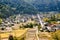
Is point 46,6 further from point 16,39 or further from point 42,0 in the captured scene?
point 16,39

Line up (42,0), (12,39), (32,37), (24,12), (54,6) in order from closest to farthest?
1. (12,39)
2. (32,37)
3. (24,12)
4. (54,6)
5. (42,0)

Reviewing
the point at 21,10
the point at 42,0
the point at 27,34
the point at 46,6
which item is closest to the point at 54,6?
the point at 46,6

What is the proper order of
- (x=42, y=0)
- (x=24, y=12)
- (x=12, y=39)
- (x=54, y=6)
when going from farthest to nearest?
(x=42, y=0) < (x=54, y=6) < (x=24, y=12) < (x=12, y=39)

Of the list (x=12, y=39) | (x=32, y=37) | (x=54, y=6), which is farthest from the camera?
(x=54, y=6)

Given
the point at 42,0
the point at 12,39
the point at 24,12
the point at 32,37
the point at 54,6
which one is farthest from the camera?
Answer: the point at 42,0

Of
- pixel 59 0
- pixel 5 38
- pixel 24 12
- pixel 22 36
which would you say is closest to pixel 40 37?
pixel 22 36

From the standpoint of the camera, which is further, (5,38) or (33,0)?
(33,0)

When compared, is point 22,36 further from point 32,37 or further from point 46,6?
point 46,6

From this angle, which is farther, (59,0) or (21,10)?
(59,0)
